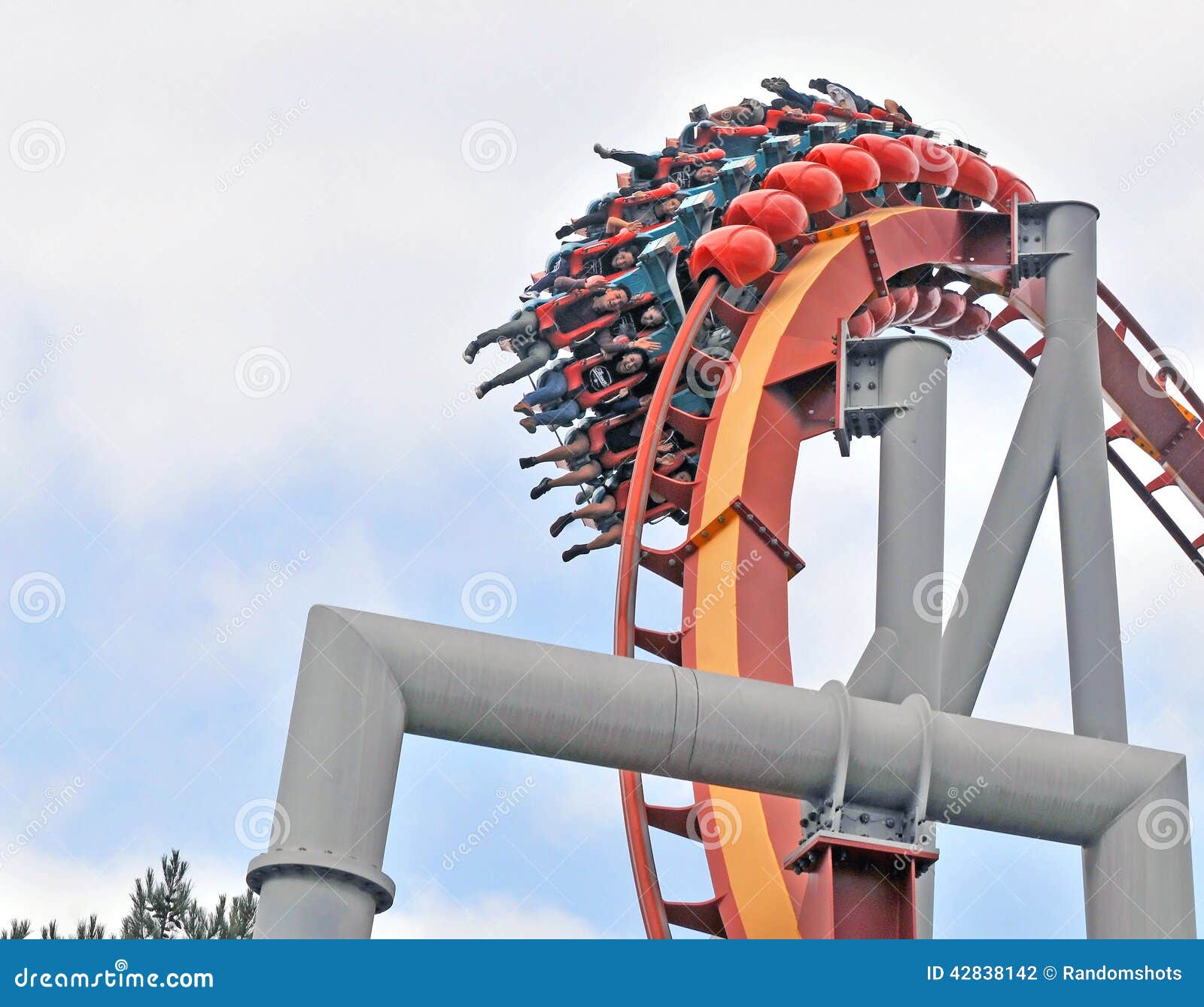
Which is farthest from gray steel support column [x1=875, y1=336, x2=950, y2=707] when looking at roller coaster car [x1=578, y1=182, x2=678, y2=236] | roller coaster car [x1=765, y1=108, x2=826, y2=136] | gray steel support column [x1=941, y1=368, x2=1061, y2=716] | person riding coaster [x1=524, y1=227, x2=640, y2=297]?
roller coaster car [x1=765, y1=108, x2=826, y2=136]

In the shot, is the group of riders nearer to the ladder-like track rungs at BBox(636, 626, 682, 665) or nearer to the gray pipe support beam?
the ladder-like track rungs at BBox(636, 626, 682, 665)

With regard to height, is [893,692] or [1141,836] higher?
[893,692]

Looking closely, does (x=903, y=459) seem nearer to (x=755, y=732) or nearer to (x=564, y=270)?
(x=755, y=732)

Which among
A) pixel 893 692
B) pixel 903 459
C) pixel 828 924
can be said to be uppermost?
pixel 903 459

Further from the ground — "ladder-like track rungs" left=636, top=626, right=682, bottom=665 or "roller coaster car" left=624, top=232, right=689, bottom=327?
"roller coaster car" left=624, top=232, right=689, bottom=327

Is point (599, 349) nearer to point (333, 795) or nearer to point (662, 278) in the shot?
point (662, 278)

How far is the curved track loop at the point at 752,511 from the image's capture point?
9.34 meters

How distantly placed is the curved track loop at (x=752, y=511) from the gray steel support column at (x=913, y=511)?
4.48 feet

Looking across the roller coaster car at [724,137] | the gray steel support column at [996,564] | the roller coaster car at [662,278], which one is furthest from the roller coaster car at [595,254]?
the gray steel support column at [996,564]

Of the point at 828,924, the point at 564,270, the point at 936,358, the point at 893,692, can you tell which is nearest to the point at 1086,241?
the point at 936,358

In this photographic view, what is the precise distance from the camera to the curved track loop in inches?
368

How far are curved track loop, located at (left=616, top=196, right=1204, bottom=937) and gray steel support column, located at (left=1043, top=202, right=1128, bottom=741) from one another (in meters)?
0.93
